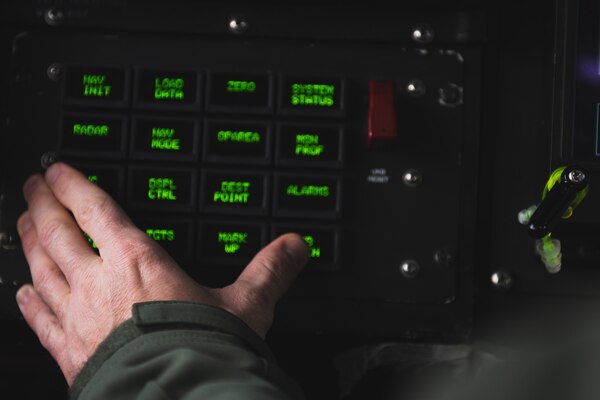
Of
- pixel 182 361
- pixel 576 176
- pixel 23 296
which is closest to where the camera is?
pixel 182 361

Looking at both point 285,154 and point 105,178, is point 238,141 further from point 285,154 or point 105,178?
point 105,178

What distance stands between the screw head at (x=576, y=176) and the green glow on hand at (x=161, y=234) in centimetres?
44

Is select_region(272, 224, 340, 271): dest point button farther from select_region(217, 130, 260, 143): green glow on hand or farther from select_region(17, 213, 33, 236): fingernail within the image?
select_region(17, 213, 33, 236): fingernail

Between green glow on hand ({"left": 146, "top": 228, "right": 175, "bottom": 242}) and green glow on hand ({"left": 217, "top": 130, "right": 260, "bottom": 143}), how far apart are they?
4.9 inches

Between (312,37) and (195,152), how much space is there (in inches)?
7.8

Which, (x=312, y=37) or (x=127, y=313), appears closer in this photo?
(x=127, y=313)

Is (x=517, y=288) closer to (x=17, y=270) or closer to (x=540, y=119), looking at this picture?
(x=540, y=119)

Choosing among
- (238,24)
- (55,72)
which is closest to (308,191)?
(238,24)

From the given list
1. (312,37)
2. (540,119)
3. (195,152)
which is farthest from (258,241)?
(540,119)

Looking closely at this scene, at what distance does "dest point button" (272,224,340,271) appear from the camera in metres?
0.92

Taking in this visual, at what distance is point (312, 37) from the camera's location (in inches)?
37.1

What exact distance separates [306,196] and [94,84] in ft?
0.93

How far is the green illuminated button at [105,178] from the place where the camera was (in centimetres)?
91

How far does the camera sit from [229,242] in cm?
92
